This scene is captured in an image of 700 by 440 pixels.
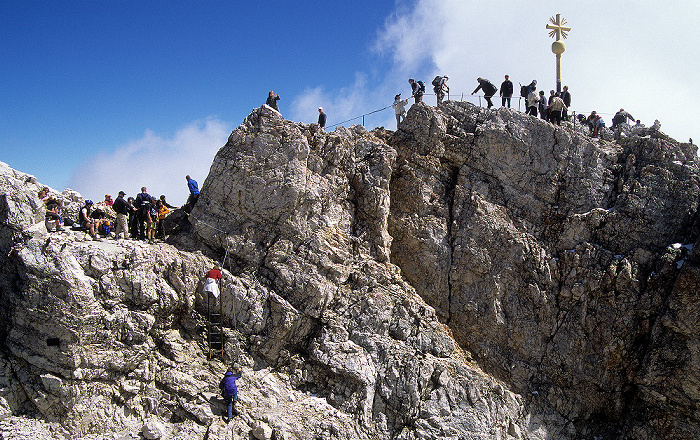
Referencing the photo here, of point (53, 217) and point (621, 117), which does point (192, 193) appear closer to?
point (53, 217)

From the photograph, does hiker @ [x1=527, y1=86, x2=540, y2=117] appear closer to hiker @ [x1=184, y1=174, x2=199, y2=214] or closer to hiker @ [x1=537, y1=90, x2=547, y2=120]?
hiker @ [x1=537, y1=90, x2=547, y2=120]

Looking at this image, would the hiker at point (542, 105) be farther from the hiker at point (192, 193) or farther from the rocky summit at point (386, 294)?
the hiker at point (192, 193)

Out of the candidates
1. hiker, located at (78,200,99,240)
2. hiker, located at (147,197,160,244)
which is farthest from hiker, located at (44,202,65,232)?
hiker, located at (147,197,160,244)

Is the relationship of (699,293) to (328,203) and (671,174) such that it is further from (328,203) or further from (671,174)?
(328,203)

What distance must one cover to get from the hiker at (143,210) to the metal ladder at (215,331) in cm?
389

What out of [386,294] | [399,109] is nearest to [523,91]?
[399,109]

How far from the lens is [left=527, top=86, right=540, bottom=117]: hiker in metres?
24.4

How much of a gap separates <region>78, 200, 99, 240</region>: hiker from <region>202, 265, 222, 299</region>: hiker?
4.29 m

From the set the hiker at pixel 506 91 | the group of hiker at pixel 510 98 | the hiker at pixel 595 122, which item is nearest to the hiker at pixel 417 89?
the group of hiker at pixel 510 98

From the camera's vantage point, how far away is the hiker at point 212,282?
17.9 metres

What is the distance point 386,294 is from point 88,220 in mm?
11293

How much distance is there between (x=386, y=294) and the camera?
801 inches

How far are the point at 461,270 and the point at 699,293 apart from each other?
883 cm

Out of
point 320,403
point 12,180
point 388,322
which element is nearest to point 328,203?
point 388,322
